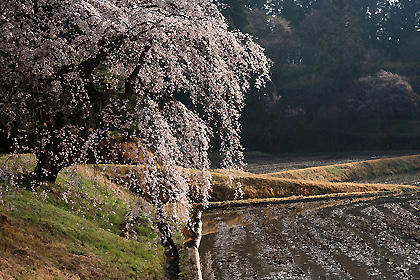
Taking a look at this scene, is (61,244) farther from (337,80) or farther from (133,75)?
(337,80)

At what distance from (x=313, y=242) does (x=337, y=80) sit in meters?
38.2

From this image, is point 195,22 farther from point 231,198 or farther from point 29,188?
point 231,198

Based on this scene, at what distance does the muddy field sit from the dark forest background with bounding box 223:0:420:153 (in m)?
25.9

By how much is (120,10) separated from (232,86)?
2526 mm

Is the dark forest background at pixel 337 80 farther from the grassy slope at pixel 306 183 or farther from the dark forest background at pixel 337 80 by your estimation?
the grassy slope at pixel 306 183

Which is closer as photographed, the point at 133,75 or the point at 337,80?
the point at 133,75

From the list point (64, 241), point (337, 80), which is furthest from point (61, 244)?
point (337, 80)

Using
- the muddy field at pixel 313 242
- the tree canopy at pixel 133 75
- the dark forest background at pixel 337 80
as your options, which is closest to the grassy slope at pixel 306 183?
the muddy field at pixel 313 242

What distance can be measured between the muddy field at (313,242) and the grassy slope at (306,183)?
1.64 m

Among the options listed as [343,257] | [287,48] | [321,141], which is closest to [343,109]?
[321,141]

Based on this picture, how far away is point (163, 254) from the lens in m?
10.4

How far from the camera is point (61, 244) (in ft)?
24.8

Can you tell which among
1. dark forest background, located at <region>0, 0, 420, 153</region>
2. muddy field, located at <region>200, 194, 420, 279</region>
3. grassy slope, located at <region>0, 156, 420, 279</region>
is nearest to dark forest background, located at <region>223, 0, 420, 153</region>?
dark forest background, located at <region>0, 0, 420, 153</region>

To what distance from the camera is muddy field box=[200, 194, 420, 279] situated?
31.0 ft
